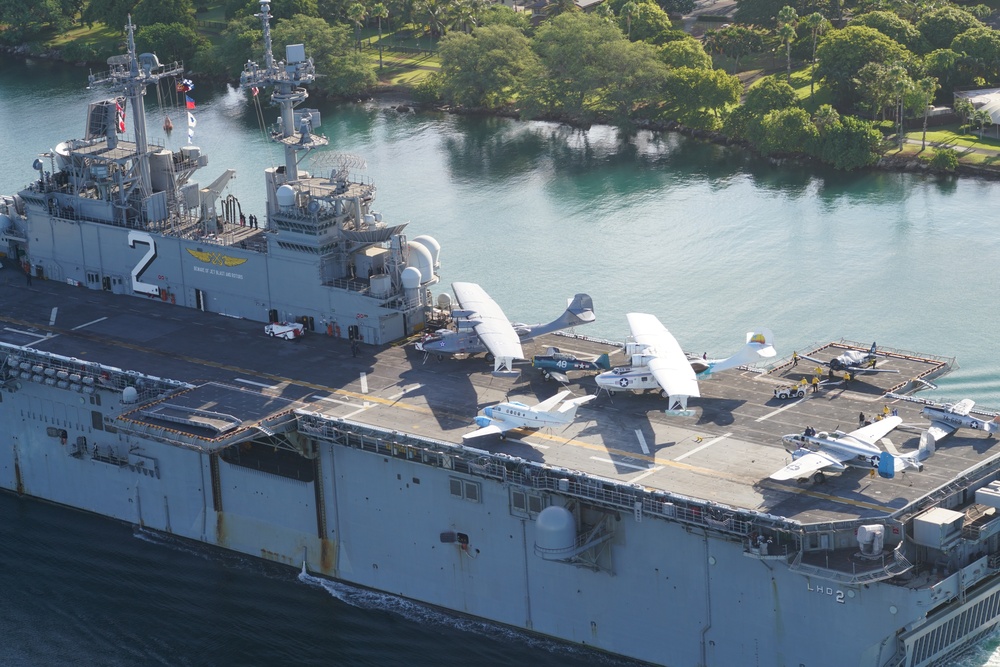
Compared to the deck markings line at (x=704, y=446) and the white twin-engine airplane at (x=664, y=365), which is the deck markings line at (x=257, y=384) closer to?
the white twin-engine airplane at (x=664, y=365)

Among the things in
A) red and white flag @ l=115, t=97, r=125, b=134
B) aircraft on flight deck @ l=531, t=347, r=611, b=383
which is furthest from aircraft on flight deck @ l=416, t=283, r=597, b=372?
red and white flag @ l=115, t=97, r=125, b=134

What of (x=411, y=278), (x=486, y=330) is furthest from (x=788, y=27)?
(x=486, y=330)

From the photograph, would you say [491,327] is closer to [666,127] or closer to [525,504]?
[525,504]

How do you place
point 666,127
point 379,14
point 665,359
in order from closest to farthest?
point 665,359, point 666,127, point 379,14

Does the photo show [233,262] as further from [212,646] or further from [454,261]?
[454,261]

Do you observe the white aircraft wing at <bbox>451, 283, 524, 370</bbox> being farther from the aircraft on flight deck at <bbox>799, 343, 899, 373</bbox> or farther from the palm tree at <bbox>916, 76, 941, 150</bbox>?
the palm tree at <bbox>916, 76, 941, 150</bbox>

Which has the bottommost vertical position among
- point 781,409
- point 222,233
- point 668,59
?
point 781,409

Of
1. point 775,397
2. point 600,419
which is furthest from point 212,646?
point 775,397

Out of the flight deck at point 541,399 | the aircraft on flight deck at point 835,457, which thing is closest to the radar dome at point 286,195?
the flight deck at point 541,399
